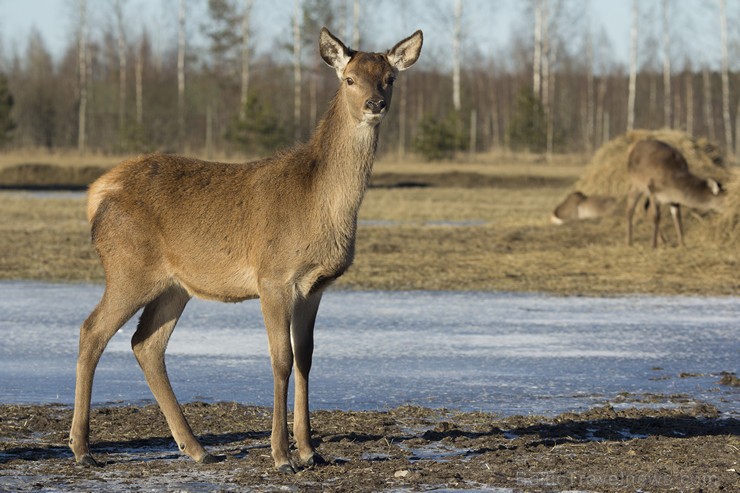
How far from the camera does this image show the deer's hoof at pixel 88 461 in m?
7.20

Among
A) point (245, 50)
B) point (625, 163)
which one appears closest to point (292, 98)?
point (245, 50)

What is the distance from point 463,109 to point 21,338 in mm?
63584

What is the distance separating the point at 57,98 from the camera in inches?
3066

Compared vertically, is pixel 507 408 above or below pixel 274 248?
below

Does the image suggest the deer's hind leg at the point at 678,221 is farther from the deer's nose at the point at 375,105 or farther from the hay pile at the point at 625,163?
the deer's nose at the point at 375,105

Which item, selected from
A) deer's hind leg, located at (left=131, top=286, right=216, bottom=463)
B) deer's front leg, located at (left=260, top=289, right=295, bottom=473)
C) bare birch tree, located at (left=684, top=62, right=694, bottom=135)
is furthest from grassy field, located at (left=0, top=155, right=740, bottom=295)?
bare birch tree, located at (left=684, top=62, right=694, bottom=135)

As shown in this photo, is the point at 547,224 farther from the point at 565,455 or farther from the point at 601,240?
the point at 565,455

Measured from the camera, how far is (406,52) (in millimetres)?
8039

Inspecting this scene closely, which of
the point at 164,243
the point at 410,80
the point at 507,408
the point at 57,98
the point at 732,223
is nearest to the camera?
the point at 164,243

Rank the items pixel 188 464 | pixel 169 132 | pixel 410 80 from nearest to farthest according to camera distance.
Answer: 1. pixel 188 464
2. pixel 169 132
3. pixel 410 80

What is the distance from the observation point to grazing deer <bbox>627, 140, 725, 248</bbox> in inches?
863

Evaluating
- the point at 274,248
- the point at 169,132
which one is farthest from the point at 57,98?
the point at 274,248

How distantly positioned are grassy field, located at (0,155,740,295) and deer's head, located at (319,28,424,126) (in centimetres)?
866

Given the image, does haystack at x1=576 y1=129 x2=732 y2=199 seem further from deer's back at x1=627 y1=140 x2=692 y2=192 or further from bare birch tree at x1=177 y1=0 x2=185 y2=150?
bare birch tree at x1=177 y1=0 x2=185 y2=150
